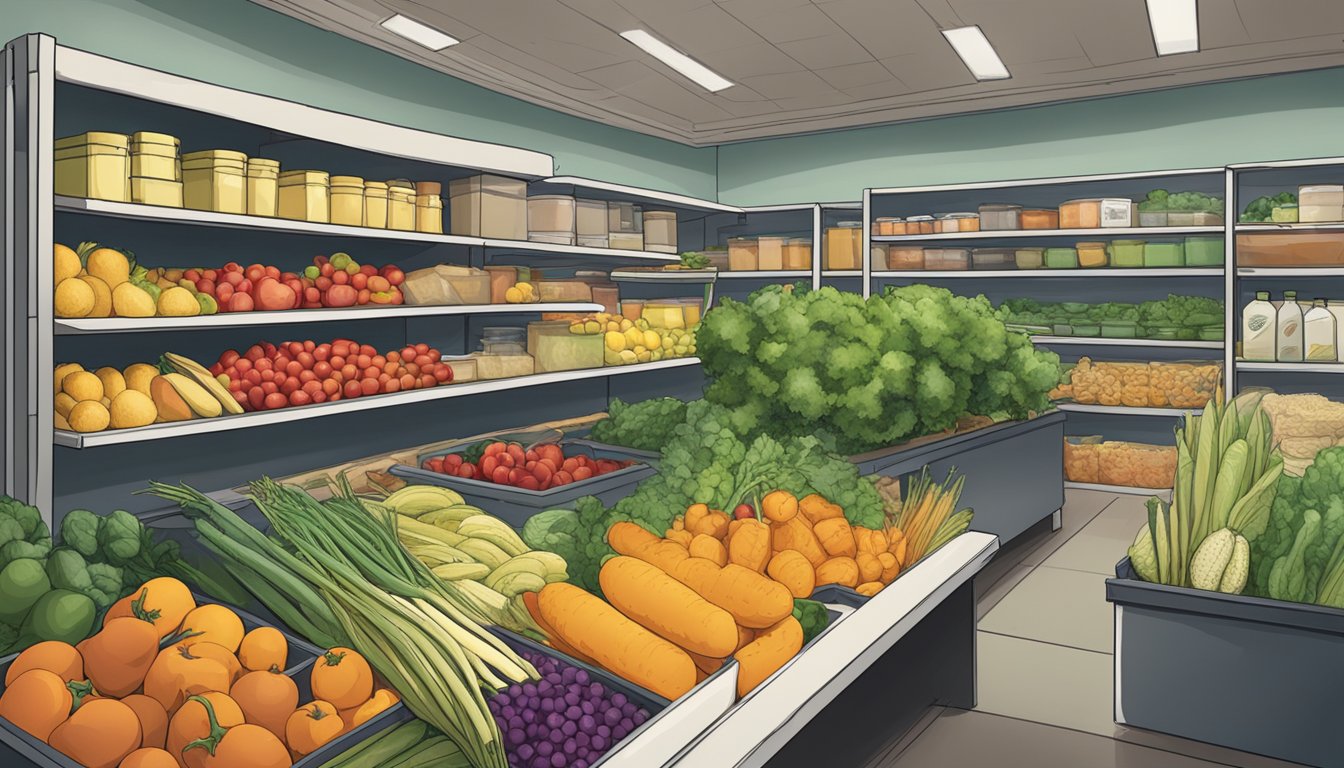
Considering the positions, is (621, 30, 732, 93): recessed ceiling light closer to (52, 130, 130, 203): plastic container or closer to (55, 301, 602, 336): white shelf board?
(55, 301, 602, 336): white shelf board

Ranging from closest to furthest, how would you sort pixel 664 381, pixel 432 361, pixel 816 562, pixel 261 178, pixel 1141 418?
pixel 816 562 → pixel 261 178 → pixel 432 361 → pixel 1141 418 → pixel 664 381

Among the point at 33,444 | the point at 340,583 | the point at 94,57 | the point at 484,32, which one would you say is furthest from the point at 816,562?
the point at 484,32

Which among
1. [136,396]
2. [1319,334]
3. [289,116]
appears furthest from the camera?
[1319,334]

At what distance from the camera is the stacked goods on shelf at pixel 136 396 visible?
3.51 m

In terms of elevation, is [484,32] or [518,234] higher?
[484,32]

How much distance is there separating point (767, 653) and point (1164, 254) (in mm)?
Answer: 6184

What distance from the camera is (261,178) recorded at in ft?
13.8

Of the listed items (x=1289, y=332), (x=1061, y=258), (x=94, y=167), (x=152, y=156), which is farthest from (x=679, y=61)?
(x=1289, y=332)

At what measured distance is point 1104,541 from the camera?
514 cm

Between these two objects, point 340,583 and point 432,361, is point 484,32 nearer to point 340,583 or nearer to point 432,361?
point 432,361

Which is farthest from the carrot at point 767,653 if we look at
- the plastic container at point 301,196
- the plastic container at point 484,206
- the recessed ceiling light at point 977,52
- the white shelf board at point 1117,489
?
the white shelf board at point 1117,489

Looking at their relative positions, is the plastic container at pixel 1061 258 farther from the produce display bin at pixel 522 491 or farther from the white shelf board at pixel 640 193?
the produce display bin at pixel 522 491

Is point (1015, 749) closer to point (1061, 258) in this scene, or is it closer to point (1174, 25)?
point (1174, 25)

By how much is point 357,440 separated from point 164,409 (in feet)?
5.25
